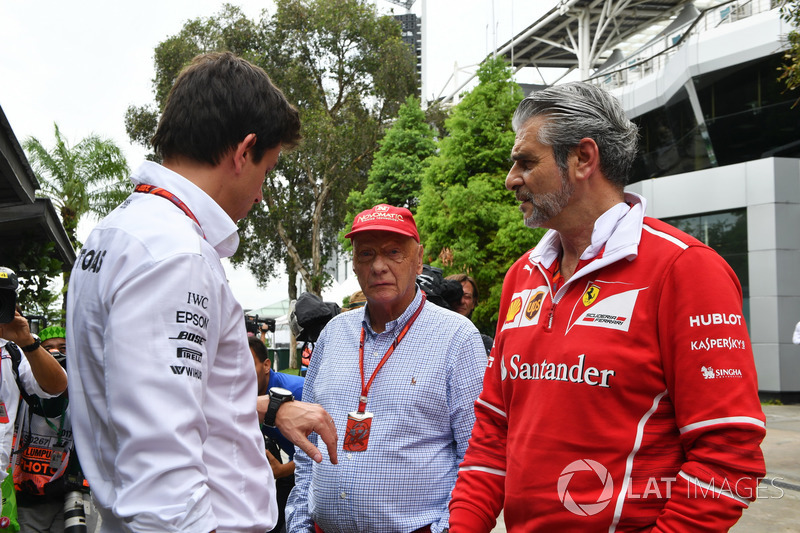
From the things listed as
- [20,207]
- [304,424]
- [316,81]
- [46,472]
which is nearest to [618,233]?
[304,424]

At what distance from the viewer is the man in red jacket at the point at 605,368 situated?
5.79 feet

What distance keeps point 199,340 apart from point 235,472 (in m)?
0.34

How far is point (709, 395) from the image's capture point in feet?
5.79

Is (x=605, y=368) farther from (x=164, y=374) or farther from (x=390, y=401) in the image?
(x=390, y=401)

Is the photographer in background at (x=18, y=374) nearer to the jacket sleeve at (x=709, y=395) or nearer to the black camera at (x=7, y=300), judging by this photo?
the black camera at (x=7, y=300)

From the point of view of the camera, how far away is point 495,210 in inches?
807

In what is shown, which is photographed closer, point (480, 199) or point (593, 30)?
point (480, 199)

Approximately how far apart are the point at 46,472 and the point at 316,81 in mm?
27859

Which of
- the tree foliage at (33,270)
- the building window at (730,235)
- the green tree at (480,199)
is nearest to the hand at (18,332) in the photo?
the tree foliage at (33,270)

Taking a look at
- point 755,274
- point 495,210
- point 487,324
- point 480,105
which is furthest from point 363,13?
point 755,274

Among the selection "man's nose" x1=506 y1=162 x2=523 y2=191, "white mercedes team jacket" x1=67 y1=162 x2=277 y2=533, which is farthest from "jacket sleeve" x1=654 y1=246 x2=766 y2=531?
"white mercedes team jacket" x1=67 y1=162 x2=277 y2=533

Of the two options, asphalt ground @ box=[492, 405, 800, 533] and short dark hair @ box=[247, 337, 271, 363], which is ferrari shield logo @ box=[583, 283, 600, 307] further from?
short dark hair @ box=[247, 337, 271, 363]

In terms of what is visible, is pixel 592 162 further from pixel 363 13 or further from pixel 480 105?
pixel 363 13

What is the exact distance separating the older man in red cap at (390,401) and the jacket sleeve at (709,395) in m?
1.23
